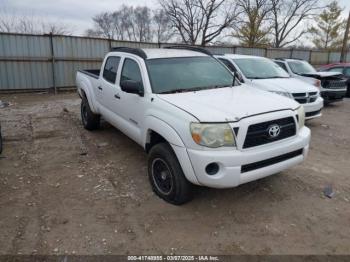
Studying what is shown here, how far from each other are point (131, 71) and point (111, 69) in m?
0.94

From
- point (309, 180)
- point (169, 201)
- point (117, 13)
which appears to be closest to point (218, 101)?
point (169, 201)

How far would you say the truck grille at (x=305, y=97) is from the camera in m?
7.09

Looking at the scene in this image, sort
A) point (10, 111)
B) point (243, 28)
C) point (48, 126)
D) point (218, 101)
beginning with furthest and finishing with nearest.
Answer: point (243, 28) → point (10, 111) → point (48, 126) → point (218, 101)

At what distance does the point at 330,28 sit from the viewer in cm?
3262

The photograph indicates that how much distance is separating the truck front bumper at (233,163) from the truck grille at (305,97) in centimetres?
409

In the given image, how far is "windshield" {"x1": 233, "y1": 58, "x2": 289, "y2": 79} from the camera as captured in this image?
8.00 metres

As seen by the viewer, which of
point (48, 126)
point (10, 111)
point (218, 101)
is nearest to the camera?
point (218, 101)

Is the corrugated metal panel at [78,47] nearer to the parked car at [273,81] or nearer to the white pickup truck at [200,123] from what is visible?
the parked car at [273,81]

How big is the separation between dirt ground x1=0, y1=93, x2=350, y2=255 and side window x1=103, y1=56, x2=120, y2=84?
1.34 m

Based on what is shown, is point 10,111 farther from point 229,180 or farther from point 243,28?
point 243,28

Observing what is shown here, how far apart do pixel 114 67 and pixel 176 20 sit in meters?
30.9

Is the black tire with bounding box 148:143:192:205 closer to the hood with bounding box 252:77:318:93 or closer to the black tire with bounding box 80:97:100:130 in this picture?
the black tire with bounding box 80:97:100:130

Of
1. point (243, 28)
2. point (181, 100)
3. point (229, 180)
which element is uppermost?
point (243, 28)

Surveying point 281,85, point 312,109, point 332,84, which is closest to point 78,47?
point 281,85
